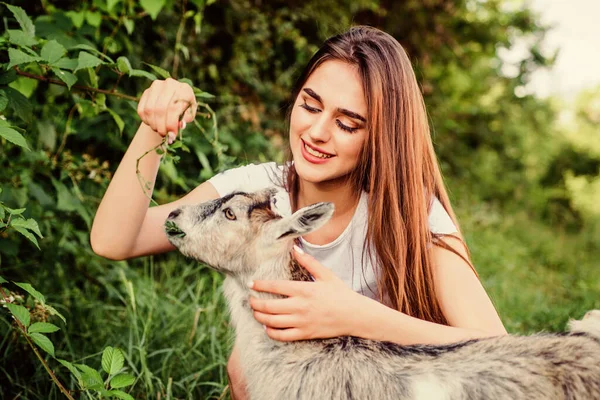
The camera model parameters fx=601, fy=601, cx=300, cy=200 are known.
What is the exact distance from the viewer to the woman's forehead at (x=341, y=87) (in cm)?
279

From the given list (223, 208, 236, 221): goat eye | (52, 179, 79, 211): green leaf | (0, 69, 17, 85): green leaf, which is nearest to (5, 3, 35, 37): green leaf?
(0, 69, 17, 85): green leaf

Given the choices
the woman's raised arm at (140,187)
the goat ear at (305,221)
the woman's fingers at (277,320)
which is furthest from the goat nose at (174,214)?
the woman's fingers at (277,320)

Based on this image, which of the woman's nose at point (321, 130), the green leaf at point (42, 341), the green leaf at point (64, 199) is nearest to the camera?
the green leaf at point (42, 341)

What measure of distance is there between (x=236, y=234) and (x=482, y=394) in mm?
1149

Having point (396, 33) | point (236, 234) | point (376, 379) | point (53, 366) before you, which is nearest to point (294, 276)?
point (236, 234)

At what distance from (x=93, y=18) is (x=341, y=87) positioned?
1.46 m

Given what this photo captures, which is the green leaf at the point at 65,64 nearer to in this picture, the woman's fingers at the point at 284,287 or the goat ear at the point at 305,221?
the goat ear at the point at 305,221

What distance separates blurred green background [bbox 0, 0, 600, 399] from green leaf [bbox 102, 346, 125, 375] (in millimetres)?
727

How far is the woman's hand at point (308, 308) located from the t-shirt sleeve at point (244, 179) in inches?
30.5

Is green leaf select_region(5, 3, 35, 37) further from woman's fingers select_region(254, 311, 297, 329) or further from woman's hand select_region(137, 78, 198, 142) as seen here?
woman's fingers select_region(254, 311, 297, 329)

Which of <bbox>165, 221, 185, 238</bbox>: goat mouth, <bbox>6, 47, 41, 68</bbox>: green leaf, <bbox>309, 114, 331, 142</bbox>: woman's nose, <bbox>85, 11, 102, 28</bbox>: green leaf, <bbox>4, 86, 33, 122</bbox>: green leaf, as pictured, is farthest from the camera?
<bbox>85, 11, 102, 28</bbox>: green leaf

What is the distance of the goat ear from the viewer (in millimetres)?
2277

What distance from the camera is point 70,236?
13.1ft

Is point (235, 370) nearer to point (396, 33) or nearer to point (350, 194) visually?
point (350, 194)
